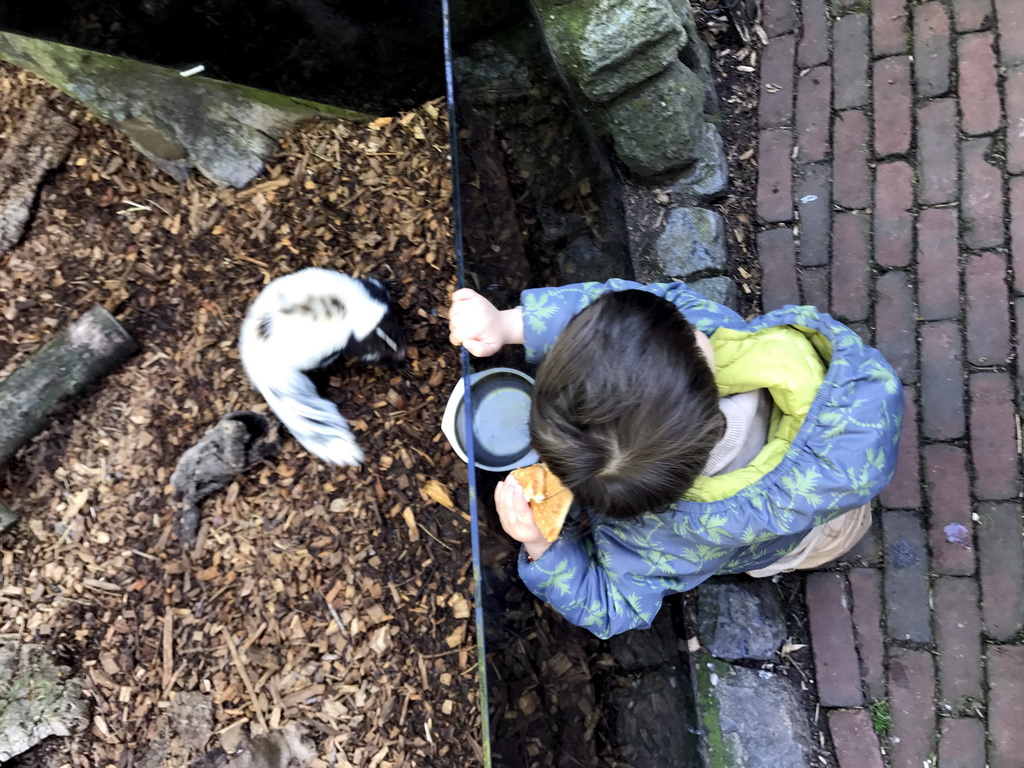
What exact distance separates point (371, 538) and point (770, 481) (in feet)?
4.99

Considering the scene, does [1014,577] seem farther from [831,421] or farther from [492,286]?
[492,286]

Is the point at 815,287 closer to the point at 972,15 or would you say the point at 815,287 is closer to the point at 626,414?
the point at 972,15

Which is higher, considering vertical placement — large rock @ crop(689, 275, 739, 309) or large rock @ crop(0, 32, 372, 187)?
large rock @ crop(0, 32, 372, 187)

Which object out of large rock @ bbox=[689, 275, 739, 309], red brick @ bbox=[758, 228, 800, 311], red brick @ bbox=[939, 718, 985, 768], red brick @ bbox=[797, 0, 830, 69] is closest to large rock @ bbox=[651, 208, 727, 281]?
large rock @ bbox=[689, 275, 739, 309]

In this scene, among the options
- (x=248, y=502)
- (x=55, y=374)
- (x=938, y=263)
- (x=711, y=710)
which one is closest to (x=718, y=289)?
(x=938, y=263)

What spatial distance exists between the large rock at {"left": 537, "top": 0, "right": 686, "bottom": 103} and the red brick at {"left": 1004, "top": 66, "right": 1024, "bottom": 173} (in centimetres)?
123

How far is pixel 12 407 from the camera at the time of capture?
2.68 metres

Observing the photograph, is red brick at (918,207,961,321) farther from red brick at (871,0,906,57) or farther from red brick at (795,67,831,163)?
red brick at (871,0,906,57)

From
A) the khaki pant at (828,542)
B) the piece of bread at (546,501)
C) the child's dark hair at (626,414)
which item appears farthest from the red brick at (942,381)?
the piece of bread at (546,501)

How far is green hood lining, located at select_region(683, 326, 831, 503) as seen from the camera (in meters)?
1.63

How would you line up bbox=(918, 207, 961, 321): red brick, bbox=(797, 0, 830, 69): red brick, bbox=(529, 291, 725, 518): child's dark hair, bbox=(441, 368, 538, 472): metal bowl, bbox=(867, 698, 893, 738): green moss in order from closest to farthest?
bbox=(529, 291, 725, 518): child's dark hair < bbox=(441, 368, 538, 472): metal bowl < bbox=(867, 698, 893, 738): green moss < bbox=(918, 207, 961, 321): red brick < bbox=(797, 0, 830, 69): red brick

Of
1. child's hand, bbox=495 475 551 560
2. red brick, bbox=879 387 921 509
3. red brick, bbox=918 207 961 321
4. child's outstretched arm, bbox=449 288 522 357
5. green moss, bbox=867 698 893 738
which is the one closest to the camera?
child's hand, bbox=495 475 551 560

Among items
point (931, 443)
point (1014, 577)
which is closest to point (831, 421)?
point (931, 443)

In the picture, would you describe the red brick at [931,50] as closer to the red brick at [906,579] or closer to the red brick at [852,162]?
the red brick at [852,162]
